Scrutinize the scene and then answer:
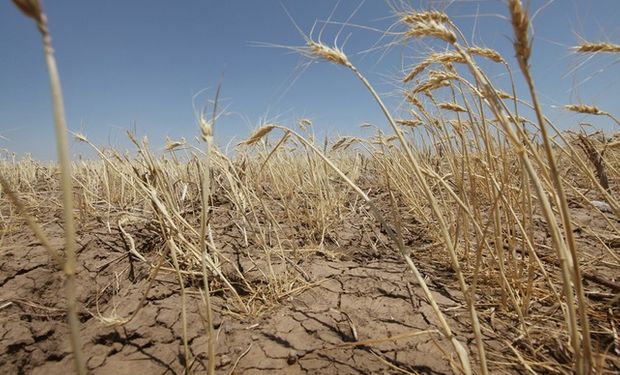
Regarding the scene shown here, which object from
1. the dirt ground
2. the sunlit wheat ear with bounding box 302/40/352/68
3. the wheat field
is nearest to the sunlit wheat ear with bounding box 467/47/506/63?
the wheat field

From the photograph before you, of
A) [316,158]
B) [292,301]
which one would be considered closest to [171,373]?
[292,301]

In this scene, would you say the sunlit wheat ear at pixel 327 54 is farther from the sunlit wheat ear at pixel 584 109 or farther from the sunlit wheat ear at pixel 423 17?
the sunlit wheat ear at pixel 584 109

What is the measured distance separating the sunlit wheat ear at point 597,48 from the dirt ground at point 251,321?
91 cm

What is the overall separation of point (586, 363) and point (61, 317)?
175 centimetres

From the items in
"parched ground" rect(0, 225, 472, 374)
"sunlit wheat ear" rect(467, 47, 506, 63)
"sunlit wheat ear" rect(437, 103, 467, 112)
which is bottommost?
"parched ground" rect(0, 225, 472, 374)

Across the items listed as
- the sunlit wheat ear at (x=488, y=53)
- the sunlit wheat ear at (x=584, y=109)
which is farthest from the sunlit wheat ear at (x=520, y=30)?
the sunlit wheat ear at (x=584, y=109)

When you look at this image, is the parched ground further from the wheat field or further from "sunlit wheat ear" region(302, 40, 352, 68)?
"sunlit wheat ear" region(302, 40, 352, 68)

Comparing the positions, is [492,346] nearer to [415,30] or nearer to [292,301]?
[292,301]

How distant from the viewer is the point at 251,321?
117 cm

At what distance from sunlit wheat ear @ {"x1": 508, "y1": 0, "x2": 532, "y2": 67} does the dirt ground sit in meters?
0.65

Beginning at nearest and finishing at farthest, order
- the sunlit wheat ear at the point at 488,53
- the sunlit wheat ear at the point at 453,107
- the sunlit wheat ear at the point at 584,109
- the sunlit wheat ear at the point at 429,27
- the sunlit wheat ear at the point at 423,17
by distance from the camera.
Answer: the sunlit wheat ear at the point at 429,27
the sunlit wheat ear at the point at 423,17
the sunlit wheat ear at the point at 488,53
the sunlit wheat ear at the point at 453,107
the sunlit wheat ear at the point at 584,109

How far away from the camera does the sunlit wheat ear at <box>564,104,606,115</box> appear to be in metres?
1.42

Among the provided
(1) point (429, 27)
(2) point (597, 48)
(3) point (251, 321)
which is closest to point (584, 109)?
(2) point (597, 48)

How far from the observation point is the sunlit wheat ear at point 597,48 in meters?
1.23
